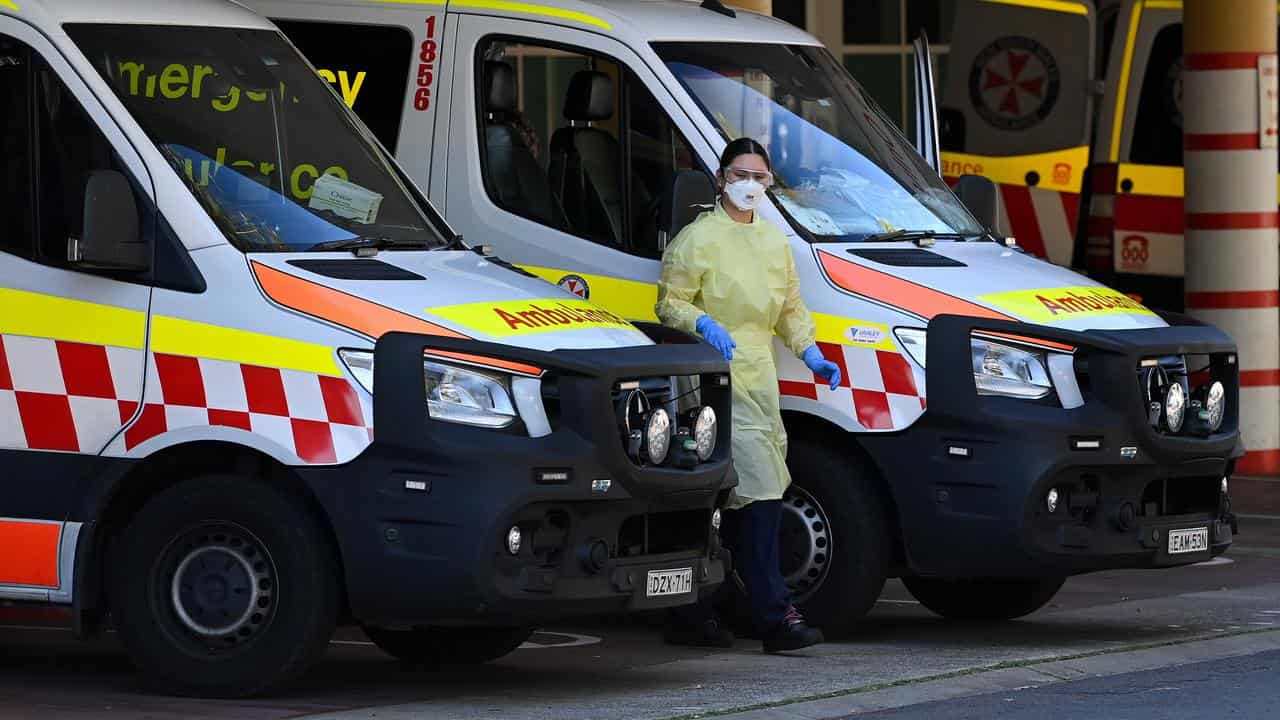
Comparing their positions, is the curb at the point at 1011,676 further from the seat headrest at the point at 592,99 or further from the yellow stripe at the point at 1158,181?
the yellow stripe at the point at 1158,181

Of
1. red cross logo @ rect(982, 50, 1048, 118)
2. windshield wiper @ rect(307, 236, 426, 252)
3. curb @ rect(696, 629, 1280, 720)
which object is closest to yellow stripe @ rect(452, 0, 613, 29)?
windshield wiper @ rect(307, 236, 426, 252)

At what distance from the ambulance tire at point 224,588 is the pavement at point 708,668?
0.14 meters

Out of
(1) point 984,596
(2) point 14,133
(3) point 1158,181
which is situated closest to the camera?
(2) point 14,133

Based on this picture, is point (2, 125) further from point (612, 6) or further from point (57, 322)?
point (612, 6)

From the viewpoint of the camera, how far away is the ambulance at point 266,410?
868 centimetres

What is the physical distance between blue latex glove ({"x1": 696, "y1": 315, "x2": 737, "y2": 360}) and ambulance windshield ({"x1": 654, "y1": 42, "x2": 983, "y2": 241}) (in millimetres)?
821

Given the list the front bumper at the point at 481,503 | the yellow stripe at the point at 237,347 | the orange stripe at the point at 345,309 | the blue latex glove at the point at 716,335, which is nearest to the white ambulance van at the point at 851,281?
the blue latex glove at the point at 716,335

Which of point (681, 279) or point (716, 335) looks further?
point (681, 279)

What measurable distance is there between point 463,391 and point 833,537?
2230mm

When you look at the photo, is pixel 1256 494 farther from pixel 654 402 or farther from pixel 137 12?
pixel 137 12

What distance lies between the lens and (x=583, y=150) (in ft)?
36.0

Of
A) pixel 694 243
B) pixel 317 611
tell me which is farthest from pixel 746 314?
pixel 317 611

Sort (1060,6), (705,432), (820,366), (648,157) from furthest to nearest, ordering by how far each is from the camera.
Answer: (1060,6)
(648,157)
(820,366)
(705,432)

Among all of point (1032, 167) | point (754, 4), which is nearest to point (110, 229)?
point (754, 4)
